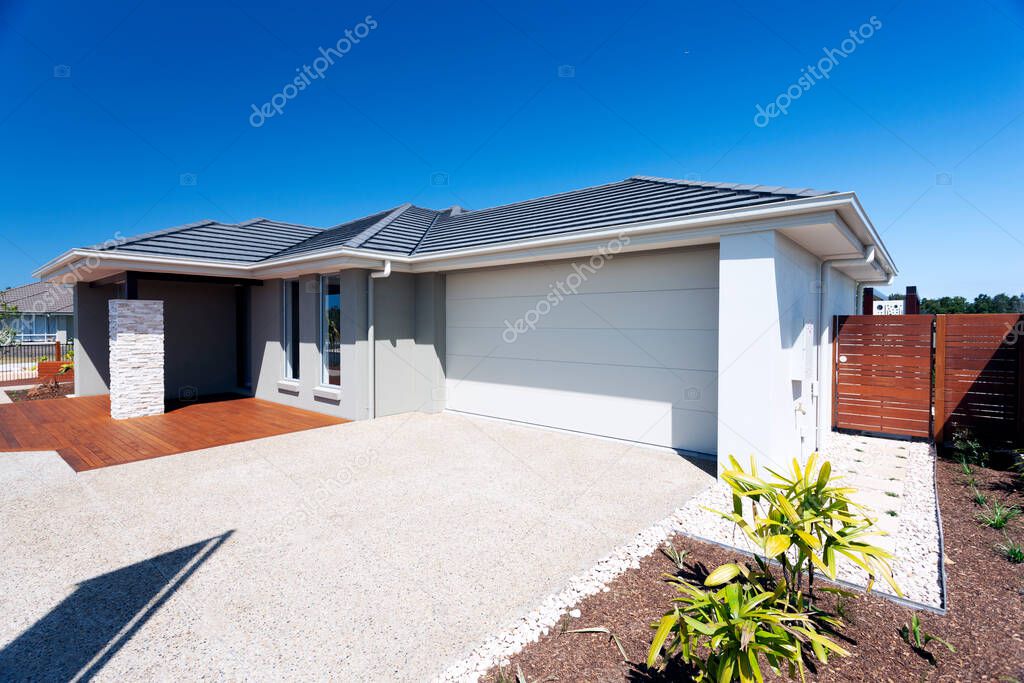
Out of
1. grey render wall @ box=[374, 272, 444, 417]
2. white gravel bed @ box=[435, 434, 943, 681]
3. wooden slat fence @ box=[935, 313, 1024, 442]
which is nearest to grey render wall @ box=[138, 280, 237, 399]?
grey render wall @ box=[374, 272, 444, 417]

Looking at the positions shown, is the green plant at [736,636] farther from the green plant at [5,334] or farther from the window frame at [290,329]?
the green plant at [5,334]

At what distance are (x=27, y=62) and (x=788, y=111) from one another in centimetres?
1300

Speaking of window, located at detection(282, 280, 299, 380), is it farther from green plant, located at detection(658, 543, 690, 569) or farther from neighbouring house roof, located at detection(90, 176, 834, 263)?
green plant, located at detection(658, 543, 690, 569)

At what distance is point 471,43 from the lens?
957cm

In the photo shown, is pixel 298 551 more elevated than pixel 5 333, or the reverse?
pixel 5 333

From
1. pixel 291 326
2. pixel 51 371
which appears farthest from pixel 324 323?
pixel 51 371

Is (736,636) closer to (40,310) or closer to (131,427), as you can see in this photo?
(131,427)

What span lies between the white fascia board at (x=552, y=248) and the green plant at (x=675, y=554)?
3676 mm

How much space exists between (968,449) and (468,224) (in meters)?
9.62

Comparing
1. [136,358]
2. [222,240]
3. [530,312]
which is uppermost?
[222,240]

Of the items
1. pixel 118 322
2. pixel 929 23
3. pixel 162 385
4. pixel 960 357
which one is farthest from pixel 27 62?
pixel 960 357

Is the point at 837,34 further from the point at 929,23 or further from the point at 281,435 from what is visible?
the point at 281,435

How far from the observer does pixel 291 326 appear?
33.9 ft

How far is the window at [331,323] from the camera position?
368 inches
